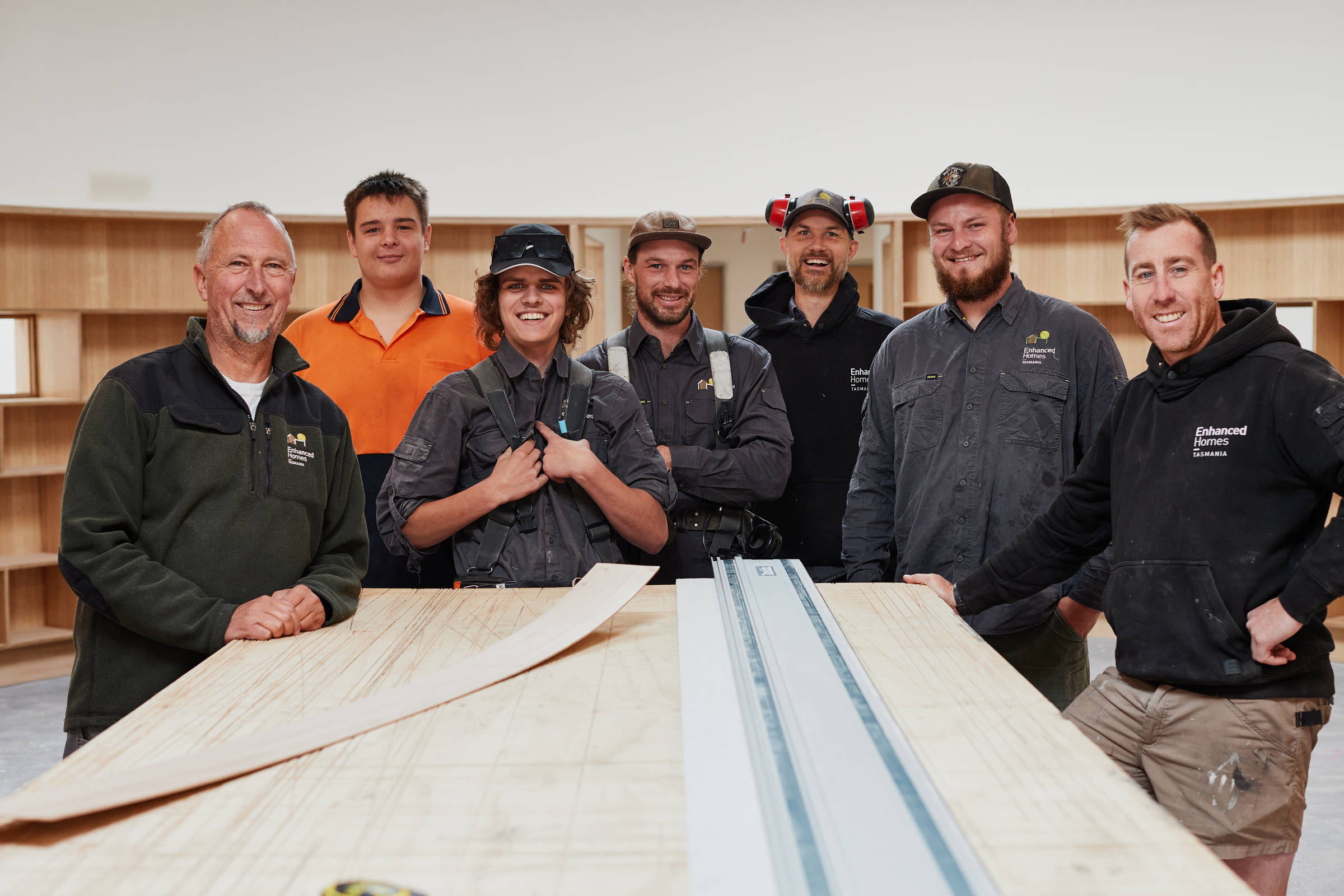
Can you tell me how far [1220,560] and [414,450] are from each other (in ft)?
5.09

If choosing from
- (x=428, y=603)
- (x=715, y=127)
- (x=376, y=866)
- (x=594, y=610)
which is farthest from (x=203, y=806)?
(x=715, y=127)

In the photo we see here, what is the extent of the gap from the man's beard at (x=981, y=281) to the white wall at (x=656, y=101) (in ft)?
12.9

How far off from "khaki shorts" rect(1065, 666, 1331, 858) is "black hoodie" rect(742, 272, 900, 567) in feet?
4.79

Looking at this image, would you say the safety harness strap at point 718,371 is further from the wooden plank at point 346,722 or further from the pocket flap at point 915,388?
the wooden plank at point 346,722

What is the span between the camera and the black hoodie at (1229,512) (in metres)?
1.68

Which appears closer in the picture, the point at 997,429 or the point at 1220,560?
the point at 1220,560

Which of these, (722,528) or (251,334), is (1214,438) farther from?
(251,334)

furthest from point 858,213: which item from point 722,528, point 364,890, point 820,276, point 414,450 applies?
point 364,890

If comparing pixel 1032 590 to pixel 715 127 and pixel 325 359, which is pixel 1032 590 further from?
pixel 715 127

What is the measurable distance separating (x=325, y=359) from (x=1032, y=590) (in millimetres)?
2099

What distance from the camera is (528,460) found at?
2098 millimetres

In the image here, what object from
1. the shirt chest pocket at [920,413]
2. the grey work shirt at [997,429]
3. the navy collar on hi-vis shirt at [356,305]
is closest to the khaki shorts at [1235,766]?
the grey work shirt at [997,429]

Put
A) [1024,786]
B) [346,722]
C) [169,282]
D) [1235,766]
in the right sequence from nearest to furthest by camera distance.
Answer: [1024,786]
[346,722]
[1235,766]
[169,282]

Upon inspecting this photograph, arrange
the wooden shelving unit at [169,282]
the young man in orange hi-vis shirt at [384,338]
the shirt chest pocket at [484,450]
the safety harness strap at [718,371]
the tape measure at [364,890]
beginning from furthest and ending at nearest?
1. the wooden shelving unit at [169,282]
2. the young man in orange hi-vis shirt at [384,338]
3. the safety harness strap at [718,371]
4. the shirt chest pocket at [484,450]
5. the tape measure at [364,890]
